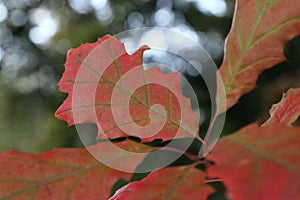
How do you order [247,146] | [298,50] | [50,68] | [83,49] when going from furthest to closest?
1. [50,68]
2. [298,50]
3. [83,49]
4. [247,146]

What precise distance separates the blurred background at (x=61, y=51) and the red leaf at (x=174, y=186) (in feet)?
7.79

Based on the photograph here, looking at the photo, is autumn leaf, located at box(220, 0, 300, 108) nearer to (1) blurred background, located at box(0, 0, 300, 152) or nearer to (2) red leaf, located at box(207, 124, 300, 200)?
(2) red leaf, located at box(207, 124, 300, 200)

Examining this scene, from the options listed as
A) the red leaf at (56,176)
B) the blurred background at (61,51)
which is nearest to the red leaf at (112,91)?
the red leaf at (56,176)

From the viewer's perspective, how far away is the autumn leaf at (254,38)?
1.15 ft

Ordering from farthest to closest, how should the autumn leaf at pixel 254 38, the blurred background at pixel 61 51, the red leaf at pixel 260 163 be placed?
the blurred background at pixel 61 51
the autumn leaf at pixel 254 38
the red leaf at pixel 260 163

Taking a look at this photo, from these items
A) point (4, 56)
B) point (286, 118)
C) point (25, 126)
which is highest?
point (286, 118)

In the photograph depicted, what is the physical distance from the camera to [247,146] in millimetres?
253

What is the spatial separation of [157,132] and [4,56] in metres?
3.42

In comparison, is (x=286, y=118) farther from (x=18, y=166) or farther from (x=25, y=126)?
(x=25, y=126)

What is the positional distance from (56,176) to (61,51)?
10.1 ft

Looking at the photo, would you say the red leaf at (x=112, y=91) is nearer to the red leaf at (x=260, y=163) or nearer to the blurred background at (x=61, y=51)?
the red leaf at (x=260, y=163)

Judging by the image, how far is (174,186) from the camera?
0.93ft

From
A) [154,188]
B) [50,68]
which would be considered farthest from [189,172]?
[50,68]

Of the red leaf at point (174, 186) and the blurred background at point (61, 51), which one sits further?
the blurred background at point (61, 51)
